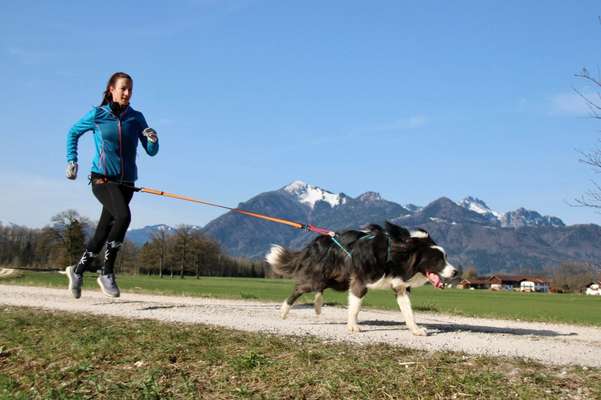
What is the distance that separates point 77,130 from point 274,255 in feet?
14.5

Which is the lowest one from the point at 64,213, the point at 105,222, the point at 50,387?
the point at 50,387

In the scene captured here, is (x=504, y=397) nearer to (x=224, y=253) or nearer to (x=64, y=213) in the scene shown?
(x=64, y=213)

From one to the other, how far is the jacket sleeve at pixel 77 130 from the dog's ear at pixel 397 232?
Result: 17.9 feet

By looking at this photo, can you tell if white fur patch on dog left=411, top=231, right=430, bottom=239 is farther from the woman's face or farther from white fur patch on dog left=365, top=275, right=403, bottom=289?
the woman's face

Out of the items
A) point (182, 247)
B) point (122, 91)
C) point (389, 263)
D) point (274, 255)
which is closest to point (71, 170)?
point (122, 91)

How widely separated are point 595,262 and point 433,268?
5918 mm

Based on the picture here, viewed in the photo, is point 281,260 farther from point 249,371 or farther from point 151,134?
point 249,371

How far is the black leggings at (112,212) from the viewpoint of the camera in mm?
10992

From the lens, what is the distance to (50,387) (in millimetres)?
6074

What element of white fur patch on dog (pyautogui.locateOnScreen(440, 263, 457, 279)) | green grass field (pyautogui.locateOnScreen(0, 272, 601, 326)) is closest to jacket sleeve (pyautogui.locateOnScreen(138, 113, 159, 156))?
white fur patch on dog (pyautogui.locateOnScreen(440, 263, 457, 279))

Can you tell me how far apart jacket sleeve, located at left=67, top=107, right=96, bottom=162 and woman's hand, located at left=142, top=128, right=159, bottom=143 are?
Result: 90 centimetres

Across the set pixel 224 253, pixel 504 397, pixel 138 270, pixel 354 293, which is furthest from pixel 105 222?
pixel 224 253

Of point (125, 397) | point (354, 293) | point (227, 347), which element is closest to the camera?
point (125, 397)

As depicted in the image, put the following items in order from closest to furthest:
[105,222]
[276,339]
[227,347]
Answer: [227,347] < [276,339] < [105,222]
